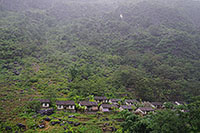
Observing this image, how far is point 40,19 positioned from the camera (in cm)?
10075

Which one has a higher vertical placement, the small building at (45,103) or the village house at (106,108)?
the small building at (45,103)

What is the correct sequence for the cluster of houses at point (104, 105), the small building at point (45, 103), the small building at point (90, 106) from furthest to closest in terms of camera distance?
the small building at point (90, 106) → the cluster of houses at point (104, 105) → the small building at point (45, 103)

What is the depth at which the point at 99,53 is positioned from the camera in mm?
70812

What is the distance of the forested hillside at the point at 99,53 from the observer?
4262 cm

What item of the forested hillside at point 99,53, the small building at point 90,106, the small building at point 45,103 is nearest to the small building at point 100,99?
the forested hillside at point 99,53

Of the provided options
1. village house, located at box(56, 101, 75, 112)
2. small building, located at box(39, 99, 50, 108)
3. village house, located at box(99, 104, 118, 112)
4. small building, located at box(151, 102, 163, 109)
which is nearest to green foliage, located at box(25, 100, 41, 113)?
small building, located at box(39, 99, 50, 108)

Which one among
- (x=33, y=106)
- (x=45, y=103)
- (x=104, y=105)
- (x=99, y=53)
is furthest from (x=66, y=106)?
(x=99, y=53)

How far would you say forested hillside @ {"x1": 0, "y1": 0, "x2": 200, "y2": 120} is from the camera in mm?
42625

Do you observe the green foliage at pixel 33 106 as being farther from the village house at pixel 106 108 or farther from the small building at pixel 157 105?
the small building at pixel 157 105

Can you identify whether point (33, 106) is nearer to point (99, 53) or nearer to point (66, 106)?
point (66, 106)

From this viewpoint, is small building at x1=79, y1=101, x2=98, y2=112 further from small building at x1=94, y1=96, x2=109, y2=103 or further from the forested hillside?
the forested hillside

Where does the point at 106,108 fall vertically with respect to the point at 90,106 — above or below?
below

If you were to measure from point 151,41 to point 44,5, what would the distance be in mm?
97197

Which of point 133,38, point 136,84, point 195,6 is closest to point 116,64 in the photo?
point 136,84
